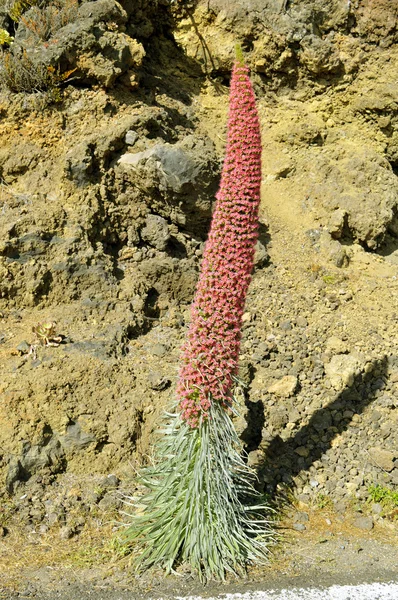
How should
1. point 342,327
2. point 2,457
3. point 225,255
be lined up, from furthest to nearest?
1. point 342,327
2. point 2,457
3. point 225,255

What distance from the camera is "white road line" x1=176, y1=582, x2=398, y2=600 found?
4.19m

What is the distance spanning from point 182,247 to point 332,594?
4.36 m

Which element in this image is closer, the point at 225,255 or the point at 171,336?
the point at 225,255

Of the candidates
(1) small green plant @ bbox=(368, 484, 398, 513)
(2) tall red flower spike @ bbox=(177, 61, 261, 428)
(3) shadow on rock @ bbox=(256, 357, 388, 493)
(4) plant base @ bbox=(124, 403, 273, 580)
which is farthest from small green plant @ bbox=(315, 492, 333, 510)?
(2) tall red flower spike @ bbox=(177, 61, 261, 428)

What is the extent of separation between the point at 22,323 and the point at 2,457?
1601mm

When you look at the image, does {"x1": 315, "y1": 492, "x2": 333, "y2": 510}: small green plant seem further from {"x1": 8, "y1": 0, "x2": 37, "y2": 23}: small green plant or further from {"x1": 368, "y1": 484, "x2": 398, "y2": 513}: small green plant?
{"x1": 8, "y1": 0, "x2": 37, "y2": 23}: small green plant

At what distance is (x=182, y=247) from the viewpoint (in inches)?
289

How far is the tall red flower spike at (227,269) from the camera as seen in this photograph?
12.5 feet

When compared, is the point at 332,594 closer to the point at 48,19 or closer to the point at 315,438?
the point at 315,438

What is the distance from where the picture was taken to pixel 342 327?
7.15 meters

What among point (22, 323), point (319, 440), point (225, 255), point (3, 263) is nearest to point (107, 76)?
point (3, 263)

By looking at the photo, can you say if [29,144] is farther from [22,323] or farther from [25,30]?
[22,323]

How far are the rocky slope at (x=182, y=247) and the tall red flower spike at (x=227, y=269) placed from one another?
413mm

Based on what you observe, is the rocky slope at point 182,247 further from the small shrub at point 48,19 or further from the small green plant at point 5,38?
the small green plant at point 5,38
